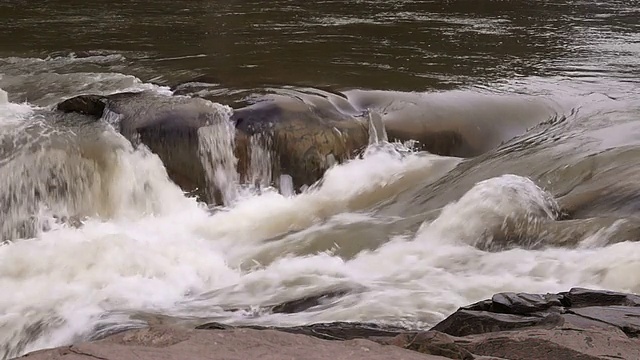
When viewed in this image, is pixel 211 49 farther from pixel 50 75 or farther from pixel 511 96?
pixel 511 96

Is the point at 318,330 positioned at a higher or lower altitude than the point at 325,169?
higher

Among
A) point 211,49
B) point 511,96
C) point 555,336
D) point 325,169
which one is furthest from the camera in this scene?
point 211,49

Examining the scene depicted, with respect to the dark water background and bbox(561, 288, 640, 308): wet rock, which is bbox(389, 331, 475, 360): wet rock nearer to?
bbox(561, 288, 640, 308): wet rock

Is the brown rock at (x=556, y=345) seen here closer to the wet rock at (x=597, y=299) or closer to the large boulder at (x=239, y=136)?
the wet rock at (x=597, y=299)

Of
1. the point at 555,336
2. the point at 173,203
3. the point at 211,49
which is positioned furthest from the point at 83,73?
the point at 555,336

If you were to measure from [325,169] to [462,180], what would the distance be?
1314mm

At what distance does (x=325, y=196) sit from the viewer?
23.5ft

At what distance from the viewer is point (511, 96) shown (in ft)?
29.5

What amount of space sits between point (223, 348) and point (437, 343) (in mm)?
771

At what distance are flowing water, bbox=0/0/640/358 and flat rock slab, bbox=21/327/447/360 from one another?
1.45 m

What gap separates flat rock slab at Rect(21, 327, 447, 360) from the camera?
106 inches

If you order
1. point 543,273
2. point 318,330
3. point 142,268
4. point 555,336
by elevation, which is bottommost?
point 142,268

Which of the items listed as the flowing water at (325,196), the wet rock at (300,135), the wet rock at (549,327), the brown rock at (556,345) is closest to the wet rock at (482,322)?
the wet rock at (549,327)

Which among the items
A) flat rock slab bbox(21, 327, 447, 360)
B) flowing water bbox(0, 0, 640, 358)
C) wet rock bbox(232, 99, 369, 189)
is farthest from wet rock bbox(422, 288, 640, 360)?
wet rock bbox(232, 99, 369, 189)
